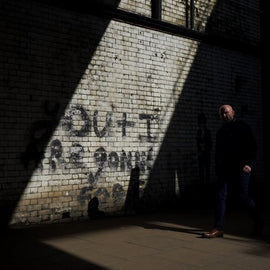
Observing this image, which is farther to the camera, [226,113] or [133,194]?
[133,194]

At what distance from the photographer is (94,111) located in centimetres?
732

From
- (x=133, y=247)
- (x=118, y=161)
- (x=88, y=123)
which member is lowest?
(x=133, y=247)

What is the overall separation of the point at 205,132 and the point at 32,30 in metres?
4.65

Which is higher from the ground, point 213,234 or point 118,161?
point 118,161

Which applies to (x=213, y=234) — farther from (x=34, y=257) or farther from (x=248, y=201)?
(x=34, y=257)

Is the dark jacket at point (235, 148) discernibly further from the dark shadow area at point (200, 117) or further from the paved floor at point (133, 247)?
the dark shadow area at point (200, 117)

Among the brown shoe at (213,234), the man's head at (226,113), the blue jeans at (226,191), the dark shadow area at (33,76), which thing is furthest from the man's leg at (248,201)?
the dark shadow area at (33,76)

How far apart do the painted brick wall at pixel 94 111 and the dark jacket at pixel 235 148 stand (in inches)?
101

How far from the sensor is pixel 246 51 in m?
10.6

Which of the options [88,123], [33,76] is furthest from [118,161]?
[33,76]

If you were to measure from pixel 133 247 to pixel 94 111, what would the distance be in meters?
2.97

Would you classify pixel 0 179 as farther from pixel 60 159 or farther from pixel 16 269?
pixel 16 269

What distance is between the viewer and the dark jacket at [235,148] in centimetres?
560

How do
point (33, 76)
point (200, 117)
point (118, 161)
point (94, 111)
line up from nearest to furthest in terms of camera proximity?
1. point (33, 76)
2. point (94, 111)
3. point (118, 161)
4. point (200, 117)
